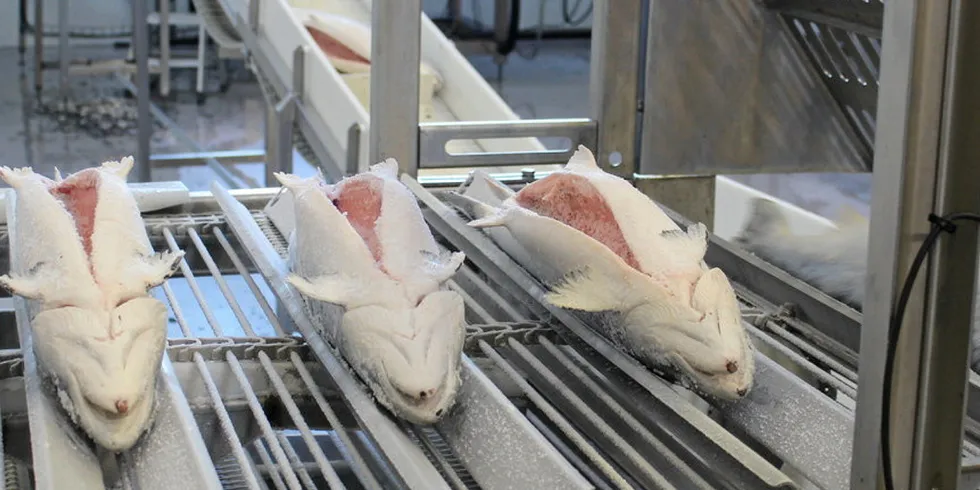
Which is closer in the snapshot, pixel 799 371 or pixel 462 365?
pixel 462 365

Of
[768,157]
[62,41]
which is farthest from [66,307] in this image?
[62,41]

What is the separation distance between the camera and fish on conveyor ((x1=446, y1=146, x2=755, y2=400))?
5.43 feet

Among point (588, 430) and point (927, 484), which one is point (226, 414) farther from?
point (927, 484)

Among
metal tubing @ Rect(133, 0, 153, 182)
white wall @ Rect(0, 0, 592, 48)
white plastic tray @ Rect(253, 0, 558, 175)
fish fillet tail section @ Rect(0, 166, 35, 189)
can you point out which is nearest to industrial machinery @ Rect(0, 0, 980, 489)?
fish fillet tail section @ Rect(0, 166, 35, 189)

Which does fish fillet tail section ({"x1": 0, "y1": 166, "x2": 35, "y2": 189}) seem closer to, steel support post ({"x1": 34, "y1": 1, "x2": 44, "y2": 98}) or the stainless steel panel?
the stainless steel panel

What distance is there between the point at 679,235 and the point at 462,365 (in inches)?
15.2

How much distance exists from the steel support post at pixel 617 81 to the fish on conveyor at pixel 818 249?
39 cm

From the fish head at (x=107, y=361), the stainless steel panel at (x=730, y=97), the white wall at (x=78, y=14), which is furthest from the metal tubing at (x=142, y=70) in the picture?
the white wall at (x=78, y=14)

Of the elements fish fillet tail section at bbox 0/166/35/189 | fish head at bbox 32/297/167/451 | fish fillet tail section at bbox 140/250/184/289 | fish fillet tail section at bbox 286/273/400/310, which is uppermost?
fish fillet tail section at bbox 0/166/35/189

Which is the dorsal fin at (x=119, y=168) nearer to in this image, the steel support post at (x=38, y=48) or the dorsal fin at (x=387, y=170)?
the dorsal fin at (x=387, y=170)

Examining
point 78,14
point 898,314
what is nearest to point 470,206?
point 898,314

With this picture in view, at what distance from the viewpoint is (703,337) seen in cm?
166

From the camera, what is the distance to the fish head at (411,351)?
1.56 metres

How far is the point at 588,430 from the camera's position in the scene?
64.2 inches
